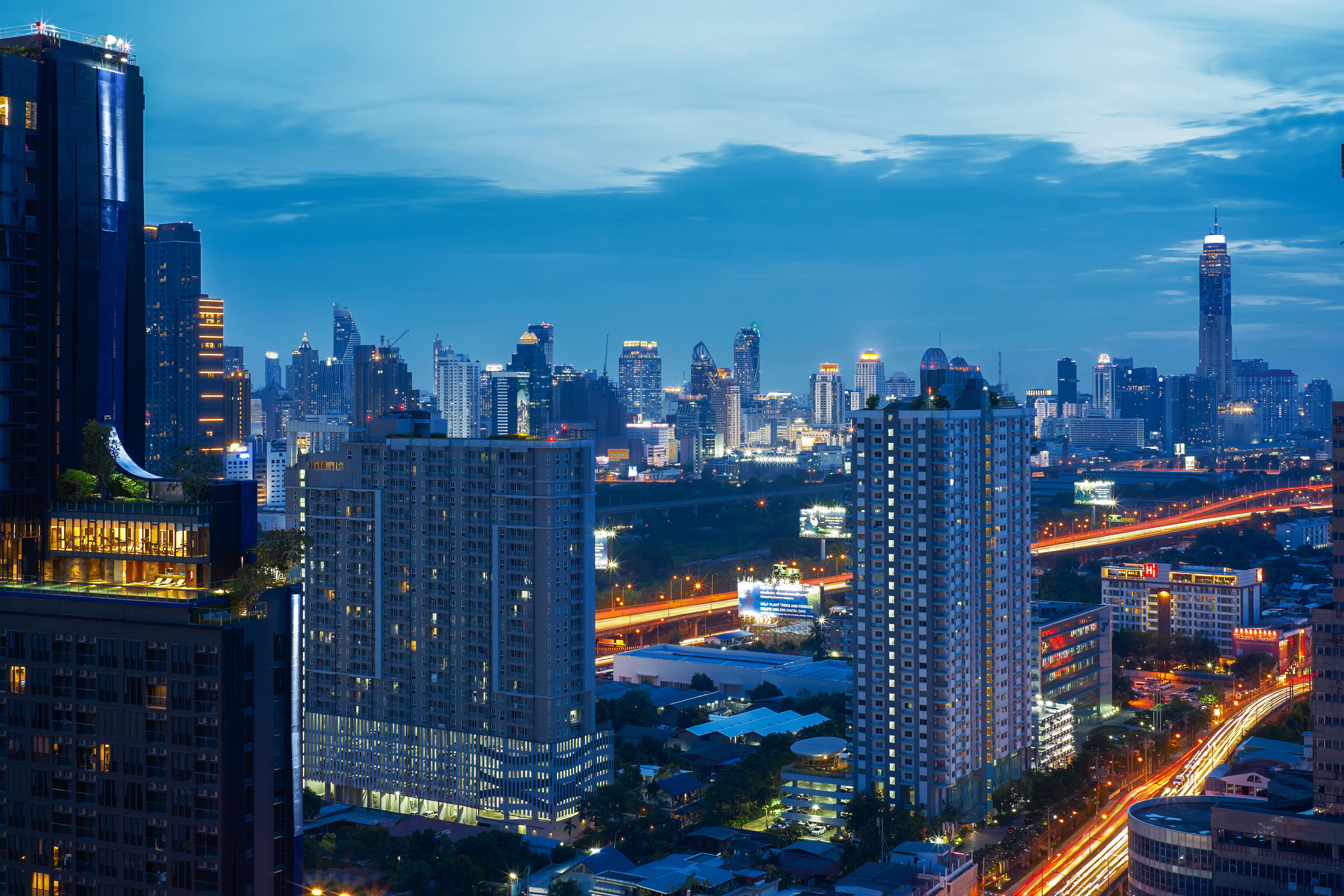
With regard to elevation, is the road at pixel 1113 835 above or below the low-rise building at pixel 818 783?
below

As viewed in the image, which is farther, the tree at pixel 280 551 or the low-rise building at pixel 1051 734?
the low-rise building at pixel 1051 734

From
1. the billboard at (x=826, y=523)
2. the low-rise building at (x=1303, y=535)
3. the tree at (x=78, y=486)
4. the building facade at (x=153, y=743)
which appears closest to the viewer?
the building facade at (x=153, y=743)

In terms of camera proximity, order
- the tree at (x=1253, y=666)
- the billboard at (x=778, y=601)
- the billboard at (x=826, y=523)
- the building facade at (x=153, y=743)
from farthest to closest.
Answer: the billboard at (x=826, y=523)
the billboard at (x=778, y=601)
the tree at (x=1253, y=666)
the building facade at (x=153, y=743)

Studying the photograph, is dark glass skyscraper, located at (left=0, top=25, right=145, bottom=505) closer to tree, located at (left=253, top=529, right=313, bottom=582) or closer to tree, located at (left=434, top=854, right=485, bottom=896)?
tree, located at (left=253, top=529, right=313, bottom=582)

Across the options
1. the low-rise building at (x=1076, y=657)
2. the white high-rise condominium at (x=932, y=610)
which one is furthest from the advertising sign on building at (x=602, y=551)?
the white high-rise condominium at (x=932, y=610)

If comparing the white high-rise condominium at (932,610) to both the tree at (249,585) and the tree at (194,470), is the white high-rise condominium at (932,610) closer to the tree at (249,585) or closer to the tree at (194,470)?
the tree at (194,470)

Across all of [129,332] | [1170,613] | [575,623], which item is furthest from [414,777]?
[1170,613]
